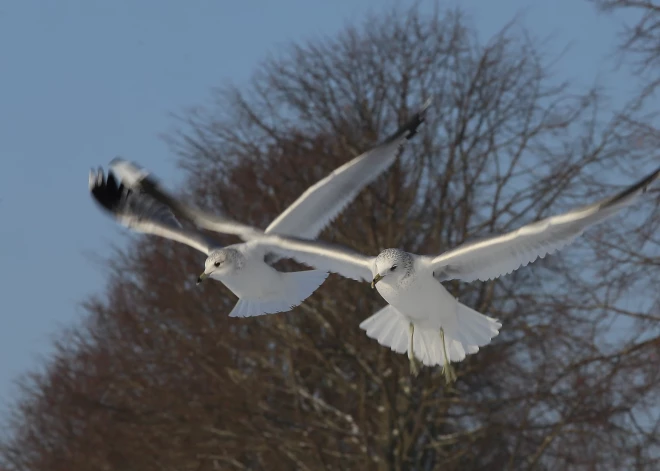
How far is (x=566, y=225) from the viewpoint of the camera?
10.1 meters

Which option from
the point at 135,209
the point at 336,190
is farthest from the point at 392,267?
the point at 135,209

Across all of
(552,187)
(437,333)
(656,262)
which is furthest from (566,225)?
(552,187)

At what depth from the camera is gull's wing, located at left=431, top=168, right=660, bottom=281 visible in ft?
31.8

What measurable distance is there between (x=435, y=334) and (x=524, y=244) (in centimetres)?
130

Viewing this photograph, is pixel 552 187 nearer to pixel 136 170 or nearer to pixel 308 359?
pixel 308 359

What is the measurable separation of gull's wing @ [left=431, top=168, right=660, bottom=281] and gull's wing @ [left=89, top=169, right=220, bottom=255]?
248cm

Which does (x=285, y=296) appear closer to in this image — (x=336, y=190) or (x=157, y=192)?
(x=336, y=190)

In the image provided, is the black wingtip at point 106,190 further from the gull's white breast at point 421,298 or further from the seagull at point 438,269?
the gull's white breast at point 421,298

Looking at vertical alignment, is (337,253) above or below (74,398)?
below

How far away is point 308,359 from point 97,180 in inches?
403

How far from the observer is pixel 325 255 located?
11078mm

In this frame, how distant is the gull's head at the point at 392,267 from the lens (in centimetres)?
1032

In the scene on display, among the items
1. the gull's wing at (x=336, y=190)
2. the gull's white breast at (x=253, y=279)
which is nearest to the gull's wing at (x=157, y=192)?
the gull's wing at (x=336, y=190)

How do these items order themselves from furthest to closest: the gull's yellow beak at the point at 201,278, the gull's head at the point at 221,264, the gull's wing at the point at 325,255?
the gull's head at the point at 221,264 → the gull's yellow beak at the point at 201,278 → the gull's wing at the point at 325,255
